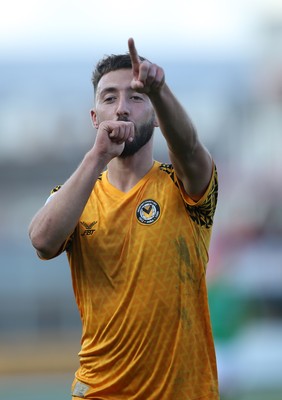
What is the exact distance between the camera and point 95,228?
420cm

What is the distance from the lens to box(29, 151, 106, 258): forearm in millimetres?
4020

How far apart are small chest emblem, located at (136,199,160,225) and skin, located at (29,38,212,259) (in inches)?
5.6

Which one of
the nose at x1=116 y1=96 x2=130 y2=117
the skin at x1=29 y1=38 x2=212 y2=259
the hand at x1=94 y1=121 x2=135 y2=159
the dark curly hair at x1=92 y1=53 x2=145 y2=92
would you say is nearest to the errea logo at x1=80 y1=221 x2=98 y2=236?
the skin at x1=29 y1=38 x2=212 y2=259

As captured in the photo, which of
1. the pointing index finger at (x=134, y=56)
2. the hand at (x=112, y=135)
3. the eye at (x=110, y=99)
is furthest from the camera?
the eye at (x=110, y=99)

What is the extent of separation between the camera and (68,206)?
13.2 ft

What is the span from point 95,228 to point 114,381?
651 millimetres

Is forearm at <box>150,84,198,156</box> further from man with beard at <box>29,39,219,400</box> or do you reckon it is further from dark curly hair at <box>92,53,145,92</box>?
dark curly hair at <box>92,53,145,92</box>

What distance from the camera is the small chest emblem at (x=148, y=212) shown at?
4160 mm

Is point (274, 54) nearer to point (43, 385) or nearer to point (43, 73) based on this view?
point (43, 73)

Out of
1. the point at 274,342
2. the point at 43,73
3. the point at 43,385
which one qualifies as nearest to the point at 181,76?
the point at 43,73

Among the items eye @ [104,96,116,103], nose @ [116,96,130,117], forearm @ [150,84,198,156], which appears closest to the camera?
forearm @ [150,84,198,156]

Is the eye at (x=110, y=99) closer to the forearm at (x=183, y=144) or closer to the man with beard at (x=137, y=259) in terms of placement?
the man with beard at (x=137, y=259)

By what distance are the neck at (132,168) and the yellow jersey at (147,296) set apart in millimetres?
72

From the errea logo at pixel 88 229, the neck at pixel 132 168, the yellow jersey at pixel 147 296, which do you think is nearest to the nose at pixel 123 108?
the neck at pixel 132 168
